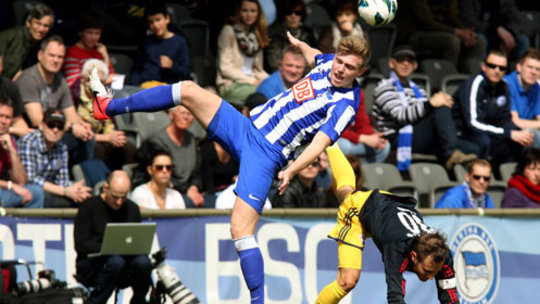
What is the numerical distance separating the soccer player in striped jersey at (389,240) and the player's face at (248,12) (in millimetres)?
3592

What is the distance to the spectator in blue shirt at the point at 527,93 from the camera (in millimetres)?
12617

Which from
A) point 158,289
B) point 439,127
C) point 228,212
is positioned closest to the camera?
point 158,289

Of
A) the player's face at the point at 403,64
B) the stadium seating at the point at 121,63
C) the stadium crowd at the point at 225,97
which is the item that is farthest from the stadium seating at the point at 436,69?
the stadium seating at the point at 121,63

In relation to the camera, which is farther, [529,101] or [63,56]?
[529,101]

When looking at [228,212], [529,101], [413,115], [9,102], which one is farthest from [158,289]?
[529,101]

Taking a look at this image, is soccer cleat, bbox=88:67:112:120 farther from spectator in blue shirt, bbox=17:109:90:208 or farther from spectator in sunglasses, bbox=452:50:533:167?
spectator in sunglasses, bbox=452:50:533:167

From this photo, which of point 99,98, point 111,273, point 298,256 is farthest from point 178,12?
point 99,98

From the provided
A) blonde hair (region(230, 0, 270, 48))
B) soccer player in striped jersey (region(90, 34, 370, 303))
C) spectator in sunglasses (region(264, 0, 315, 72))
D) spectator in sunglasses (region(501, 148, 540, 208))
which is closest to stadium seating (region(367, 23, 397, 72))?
spectator in sunglasses (region(264, 0, 315, 72))

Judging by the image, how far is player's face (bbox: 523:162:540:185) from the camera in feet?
36.1

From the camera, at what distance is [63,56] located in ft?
34.3

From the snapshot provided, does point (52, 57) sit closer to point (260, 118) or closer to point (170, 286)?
point (170, 286)

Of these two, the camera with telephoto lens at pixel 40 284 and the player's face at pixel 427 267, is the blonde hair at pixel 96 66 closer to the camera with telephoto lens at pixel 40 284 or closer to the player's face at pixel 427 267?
the camera with telephoto lens at pixel 40 284

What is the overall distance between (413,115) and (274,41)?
198cm

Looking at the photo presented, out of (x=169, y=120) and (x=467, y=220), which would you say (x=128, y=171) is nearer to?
(x=169, y=120)
